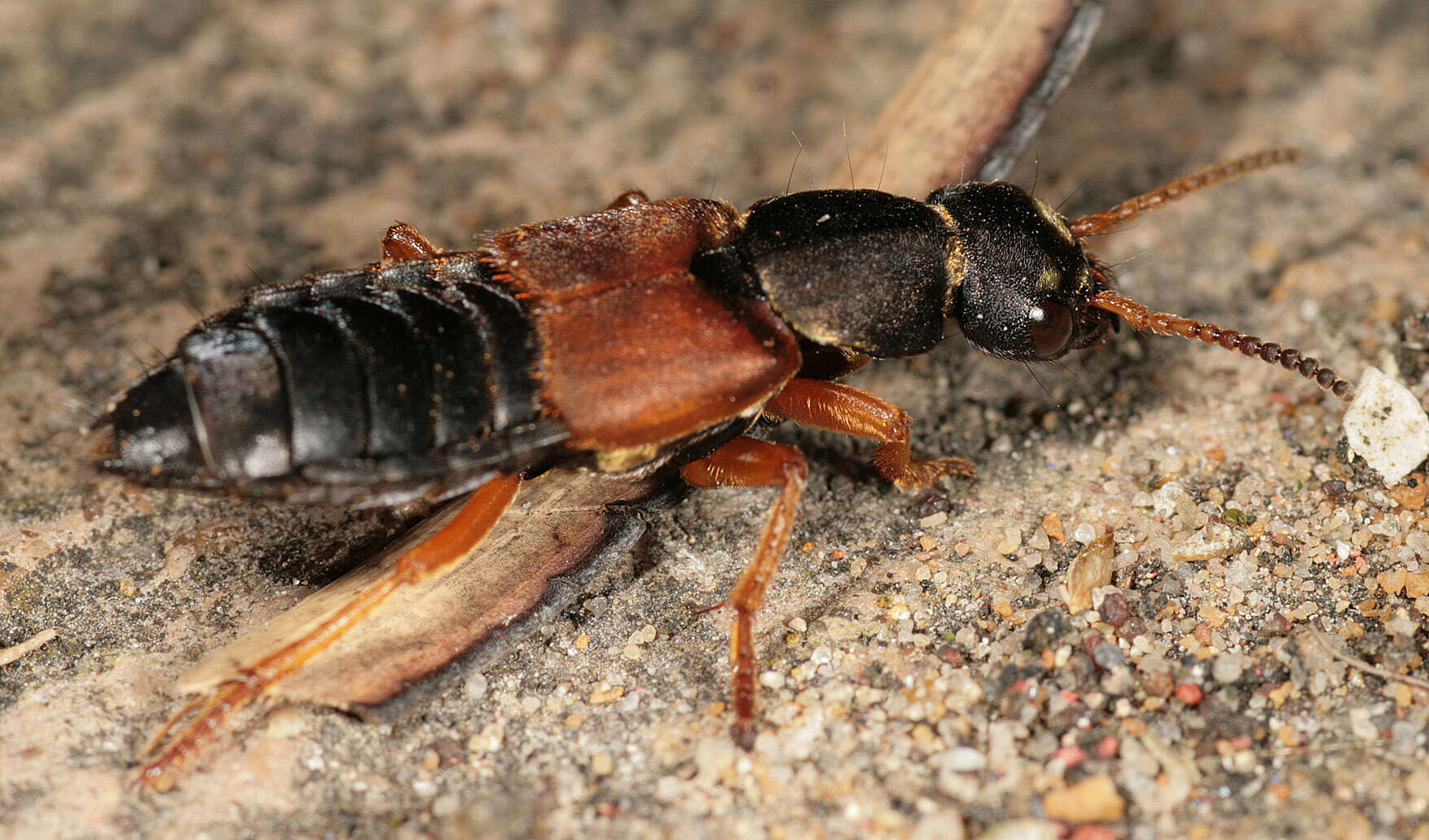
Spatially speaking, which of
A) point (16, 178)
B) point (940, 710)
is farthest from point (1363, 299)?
point (16, 178)

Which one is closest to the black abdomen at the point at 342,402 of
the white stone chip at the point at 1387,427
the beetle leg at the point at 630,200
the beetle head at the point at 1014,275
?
the beetle leg at the point at 630,200

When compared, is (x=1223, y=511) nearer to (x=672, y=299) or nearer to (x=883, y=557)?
(x=883, y=557)

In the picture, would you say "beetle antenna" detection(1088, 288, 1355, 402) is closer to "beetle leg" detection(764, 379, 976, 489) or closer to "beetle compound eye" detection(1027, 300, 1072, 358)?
"beetle compound eye" detection(1027, 300, 1072, 358)

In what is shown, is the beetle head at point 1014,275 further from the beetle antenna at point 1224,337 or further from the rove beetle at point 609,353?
the beetle antenna at point 1224,337

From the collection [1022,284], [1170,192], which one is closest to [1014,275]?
[1022,284]

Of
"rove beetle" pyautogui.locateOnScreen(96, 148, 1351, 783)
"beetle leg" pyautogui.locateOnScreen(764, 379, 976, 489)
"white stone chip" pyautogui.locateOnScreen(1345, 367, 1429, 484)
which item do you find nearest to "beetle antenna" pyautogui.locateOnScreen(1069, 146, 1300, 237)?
"rove beetle" pyautogui.locateOnScreen(96, 148, 1351, 783)
